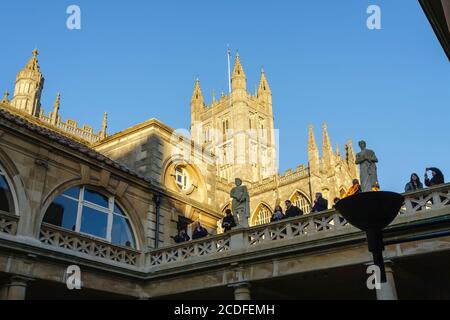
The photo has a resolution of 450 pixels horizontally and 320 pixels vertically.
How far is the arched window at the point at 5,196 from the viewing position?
50.5 ft

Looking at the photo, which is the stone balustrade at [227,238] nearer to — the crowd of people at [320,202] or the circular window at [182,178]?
the crowd of people at [320,202]

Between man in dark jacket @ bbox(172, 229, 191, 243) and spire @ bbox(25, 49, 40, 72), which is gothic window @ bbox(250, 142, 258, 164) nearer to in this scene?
spire @ bbox(25, 49, 40, 72)

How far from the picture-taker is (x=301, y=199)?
58.7m

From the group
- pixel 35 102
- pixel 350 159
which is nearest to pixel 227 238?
pixel 35 102

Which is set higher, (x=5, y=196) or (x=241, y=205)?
(x=241, y=205)

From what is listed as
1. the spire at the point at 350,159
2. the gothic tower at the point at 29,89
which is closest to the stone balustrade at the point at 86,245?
the gothic tower at the point at 29,89

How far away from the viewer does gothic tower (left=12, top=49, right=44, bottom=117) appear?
164 ft

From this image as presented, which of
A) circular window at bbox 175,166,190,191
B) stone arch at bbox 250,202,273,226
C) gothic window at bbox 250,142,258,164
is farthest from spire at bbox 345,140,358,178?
circular window at bbox 175,166,190,191

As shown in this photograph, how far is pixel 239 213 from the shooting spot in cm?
1716

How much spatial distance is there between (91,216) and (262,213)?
143 feet

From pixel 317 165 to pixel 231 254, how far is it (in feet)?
138

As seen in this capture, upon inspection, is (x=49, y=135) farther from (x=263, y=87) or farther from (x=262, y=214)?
(x=263, y=87)

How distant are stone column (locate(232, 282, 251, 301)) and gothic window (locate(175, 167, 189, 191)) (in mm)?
8153

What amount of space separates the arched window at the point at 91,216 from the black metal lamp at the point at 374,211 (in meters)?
13.9
